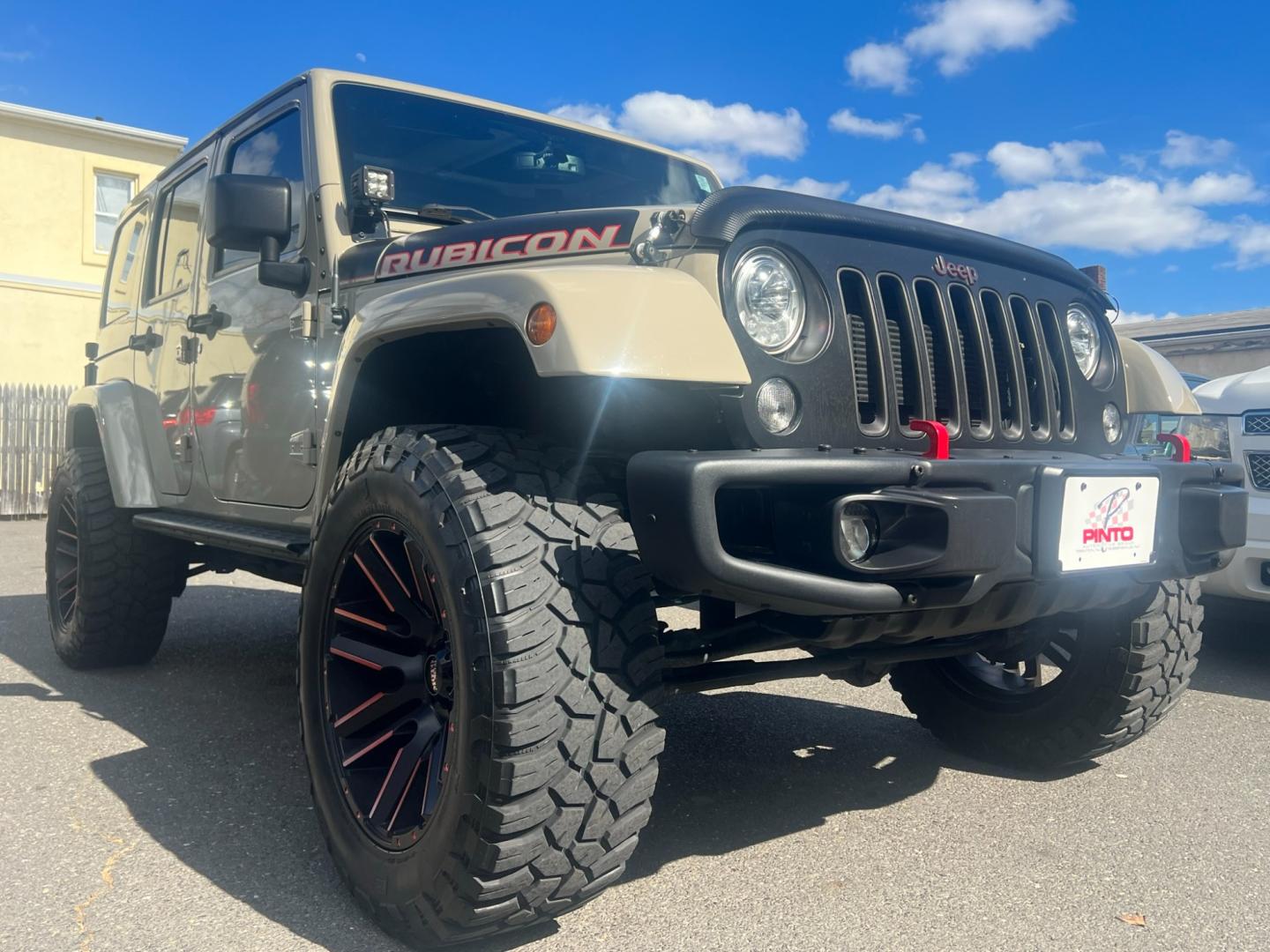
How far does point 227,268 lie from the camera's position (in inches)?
154

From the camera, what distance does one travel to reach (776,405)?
→ 226 centimetres

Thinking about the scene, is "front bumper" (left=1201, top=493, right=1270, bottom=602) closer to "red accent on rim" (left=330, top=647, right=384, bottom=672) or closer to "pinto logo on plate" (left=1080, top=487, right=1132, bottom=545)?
"pinto logo on plate" (left=1080, top=487, right=1132, bottom=545)

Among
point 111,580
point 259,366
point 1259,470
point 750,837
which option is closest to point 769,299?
point 750,837

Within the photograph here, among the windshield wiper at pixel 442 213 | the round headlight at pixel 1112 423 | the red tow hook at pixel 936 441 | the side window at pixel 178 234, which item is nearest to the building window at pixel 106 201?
the side window at pixel 178 234

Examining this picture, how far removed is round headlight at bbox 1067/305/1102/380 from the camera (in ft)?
9.93

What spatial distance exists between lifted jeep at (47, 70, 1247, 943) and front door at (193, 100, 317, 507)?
0.06 ft

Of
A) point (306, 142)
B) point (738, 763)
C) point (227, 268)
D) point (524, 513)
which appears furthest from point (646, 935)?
point (227, 268)

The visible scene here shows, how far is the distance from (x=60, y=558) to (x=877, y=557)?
4.44m

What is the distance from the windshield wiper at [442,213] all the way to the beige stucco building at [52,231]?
1567 centimetres

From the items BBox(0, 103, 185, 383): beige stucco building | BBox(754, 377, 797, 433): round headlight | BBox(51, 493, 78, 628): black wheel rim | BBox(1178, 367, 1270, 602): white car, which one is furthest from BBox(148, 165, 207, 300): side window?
BBox(0, 103, 185, 383): beige stucco building

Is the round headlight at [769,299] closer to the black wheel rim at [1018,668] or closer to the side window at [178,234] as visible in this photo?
the black wheel rim at [1018,668]

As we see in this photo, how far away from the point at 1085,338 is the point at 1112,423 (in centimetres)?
25

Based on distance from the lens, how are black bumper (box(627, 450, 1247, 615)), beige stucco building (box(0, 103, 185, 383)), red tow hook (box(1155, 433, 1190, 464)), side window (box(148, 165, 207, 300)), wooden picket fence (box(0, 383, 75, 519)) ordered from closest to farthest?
1. black bumper (box(627, 450, 1247, 615))
2. red tow hook (box(1155, 433, 1190, 464))
3. side window (box(148, 165, 207, 300))
4. wooden picket fence (box(0, 383, 75, 519))
5. beige stucco building (box(0, 103, 185, 383))

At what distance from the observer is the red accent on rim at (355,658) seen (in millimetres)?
2541
